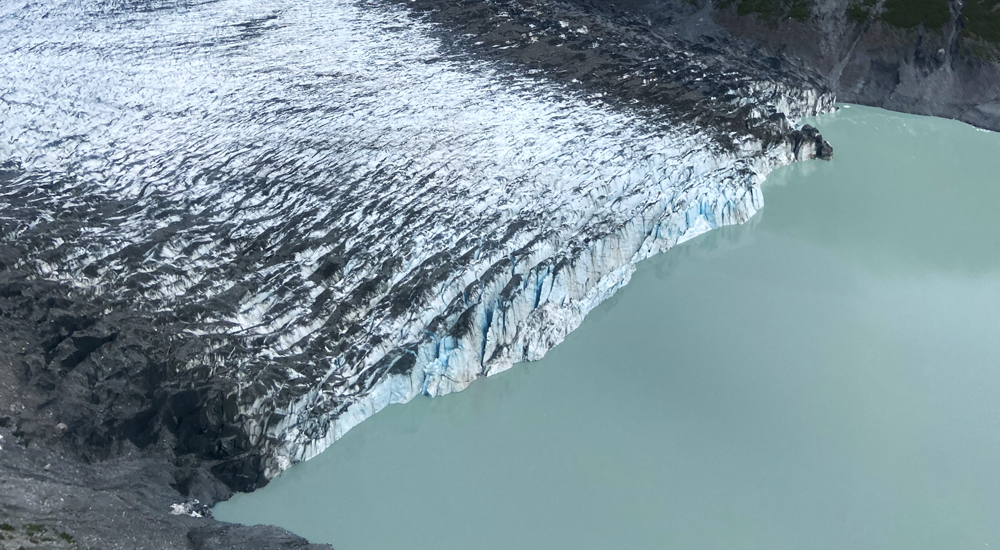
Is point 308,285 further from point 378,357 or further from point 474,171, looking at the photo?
point 474,171

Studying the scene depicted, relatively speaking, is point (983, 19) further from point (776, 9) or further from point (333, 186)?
point (333, 186)

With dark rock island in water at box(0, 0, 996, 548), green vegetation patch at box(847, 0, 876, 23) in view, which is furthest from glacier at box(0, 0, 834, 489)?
green vegetation patch at box(847, 0, 876, 23)

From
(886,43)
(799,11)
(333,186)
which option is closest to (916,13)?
(886,43)

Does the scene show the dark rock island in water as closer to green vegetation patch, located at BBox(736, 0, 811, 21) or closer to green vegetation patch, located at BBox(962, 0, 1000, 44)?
green vegetation patch, located at BBox(736, 0, 811, 21)

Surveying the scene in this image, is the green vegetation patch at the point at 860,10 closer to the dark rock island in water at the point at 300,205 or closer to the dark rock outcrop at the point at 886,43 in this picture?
the dark rock outcrop at the point at 886,43

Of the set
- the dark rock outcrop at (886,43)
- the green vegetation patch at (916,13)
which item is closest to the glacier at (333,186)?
the dark rock outcrop at (886,43)

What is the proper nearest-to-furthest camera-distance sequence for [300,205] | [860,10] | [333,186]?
[300,205] < [333,186] < [860,10]
